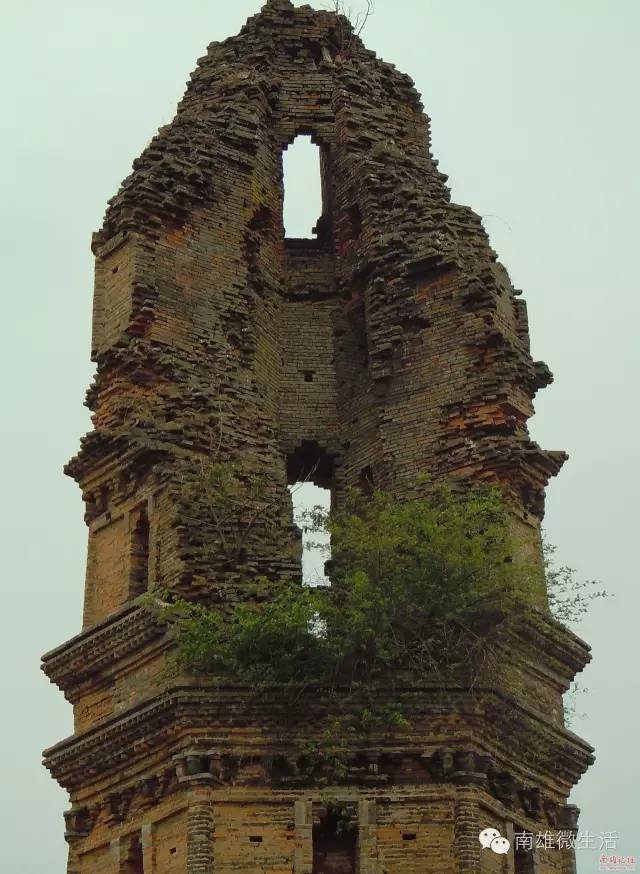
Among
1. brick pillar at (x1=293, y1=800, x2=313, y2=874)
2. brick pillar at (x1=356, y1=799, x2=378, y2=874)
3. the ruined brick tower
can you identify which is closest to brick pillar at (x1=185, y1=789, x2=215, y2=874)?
the ruined brick tower

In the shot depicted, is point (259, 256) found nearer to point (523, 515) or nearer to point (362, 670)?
point (523, 515)

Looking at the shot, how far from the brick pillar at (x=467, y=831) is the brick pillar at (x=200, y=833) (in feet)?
7.40

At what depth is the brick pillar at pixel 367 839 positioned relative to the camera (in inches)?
690

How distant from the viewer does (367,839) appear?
57.8 ft

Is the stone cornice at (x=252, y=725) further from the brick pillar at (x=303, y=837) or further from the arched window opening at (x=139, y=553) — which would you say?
the arched window opening at (x=139, y=553)

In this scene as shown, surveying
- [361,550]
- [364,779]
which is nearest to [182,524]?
[361,550]

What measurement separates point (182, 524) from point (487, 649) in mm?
3372

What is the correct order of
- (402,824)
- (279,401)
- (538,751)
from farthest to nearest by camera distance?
1. (279,401)
2. (538,751)
3. (402,824)

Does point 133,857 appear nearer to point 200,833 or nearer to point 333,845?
point 200,833

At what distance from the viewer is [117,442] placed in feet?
66.7

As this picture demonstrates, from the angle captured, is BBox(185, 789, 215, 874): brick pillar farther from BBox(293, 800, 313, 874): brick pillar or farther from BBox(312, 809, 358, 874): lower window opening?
BBox(312, 809, 358, 874): lower window opening

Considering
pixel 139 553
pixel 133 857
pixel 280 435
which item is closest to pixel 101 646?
pixel 139 553

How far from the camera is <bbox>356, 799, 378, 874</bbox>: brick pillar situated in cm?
1752

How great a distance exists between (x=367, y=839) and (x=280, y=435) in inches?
216
